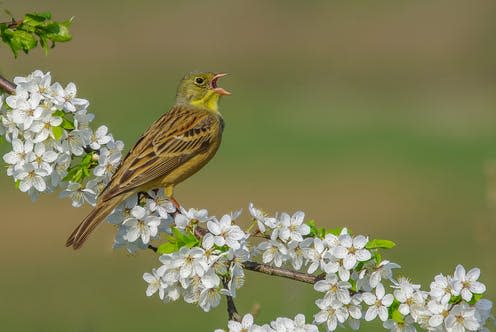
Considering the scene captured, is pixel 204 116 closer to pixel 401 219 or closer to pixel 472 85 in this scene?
pixel 401 219

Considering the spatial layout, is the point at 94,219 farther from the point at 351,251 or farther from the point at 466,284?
the point at 466,284

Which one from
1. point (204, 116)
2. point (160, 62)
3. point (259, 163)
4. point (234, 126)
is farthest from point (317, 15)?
point (204, 116)

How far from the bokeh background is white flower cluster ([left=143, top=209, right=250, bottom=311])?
912 cm

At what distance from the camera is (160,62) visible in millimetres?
49969

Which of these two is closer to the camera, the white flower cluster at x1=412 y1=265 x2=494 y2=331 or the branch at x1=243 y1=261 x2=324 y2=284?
the white flower cluster at x1=412 y1=265 x2=494 y2=331

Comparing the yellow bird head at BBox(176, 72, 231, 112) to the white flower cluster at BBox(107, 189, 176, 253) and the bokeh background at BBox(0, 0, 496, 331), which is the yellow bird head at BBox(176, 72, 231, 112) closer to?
the white flower cluster at BBox(107, 189, 176, 253)

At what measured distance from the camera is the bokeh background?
20062 mm

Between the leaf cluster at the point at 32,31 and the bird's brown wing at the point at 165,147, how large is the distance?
2.22ft

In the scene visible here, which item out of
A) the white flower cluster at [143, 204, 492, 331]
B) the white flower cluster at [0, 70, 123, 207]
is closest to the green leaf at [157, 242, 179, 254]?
the white flower cluster at [143, 204, 492, 331]

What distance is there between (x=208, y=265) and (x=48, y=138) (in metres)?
0.89

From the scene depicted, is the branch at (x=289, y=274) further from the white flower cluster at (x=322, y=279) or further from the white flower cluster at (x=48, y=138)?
the white flower cluster at (x=48, y=138)

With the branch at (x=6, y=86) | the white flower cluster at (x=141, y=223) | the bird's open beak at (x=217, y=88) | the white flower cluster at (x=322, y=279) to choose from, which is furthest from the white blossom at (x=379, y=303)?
the bird's open beak at (x=217, y=88)

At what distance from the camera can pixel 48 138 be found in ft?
16.2

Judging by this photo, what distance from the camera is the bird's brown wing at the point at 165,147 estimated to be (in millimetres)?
5707
